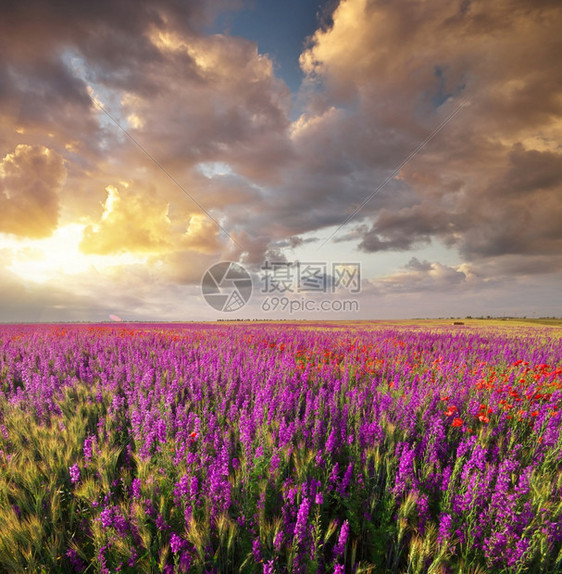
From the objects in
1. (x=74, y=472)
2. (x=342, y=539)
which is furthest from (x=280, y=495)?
(x=74, y=472)

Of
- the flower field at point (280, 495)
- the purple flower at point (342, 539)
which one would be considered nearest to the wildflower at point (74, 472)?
the flower field at point (280, 495)

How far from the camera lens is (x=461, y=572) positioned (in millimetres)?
1485

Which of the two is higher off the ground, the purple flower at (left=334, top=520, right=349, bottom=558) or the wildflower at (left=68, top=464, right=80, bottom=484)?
the wildflower at (left=68, top=464, right=80, bottom=484)

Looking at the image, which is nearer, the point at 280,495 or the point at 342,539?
the point at 342,539

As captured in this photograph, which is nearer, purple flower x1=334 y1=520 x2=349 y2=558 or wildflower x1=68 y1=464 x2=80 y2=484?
purple flower x1=334 y1=520 x2=349 y2=558

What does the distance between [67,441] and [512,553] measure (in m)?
2.99

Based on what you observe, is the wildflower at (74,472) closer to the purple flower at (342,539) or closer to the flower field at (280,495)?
the flower field at (280,495)

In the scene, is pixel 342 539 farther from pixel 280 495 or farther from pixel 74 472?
pixel 74 472

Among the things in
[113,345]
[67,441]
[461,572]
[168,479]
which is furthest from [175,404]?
[113,345]

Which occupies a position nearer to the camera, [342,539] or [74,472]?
[342,539]

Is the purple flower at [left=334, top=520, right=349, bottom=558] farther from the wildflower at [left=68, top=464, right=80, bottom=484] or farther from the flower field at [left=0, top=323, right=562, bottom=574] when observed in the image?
the wildflower at [left=68, top=464, right=80, bottom=484]

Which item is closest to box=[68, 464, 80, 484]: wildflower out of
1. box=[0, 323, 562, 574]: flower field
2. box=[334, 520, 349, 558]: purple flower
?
box=[0, 323, 562, 574]: flower field

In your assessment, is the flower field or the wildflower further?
the wildflower

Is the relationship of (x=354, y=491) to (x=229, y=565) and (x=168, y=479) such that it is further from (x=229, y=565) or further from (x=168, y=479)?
(x=168, y=479)
